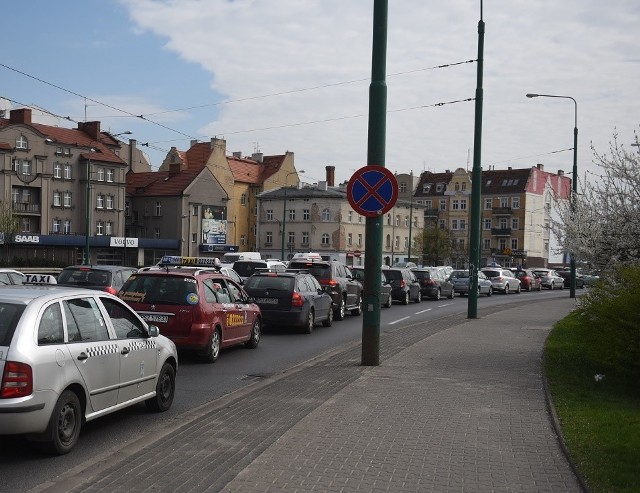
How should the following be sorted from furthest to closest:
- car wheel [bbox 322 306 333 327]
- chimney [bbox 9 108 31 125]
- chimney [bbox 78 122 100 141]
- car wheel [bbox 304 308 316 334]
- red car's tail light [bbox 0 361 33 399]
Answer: chimney [bbox 78 122 100 141] < chimney [bbox 9 108 31 125] < car wheel [bbox 322 306 333 327] < car wheel [bbox 304 308 316 334] < red car's tail light [bbox 0 361 33 399]

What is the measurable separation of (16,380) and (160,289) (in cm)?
727

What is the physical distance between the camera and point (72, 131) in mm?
78688

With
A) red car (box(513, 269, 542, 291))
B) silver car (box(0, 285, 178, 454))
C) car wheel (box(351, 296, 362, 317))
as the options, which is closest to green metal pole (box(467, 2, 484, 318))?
car wheel (box(351, 296, 362, 317))

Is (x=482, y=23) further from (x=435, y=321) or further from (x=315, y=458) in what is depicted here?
(x=315, y=458)

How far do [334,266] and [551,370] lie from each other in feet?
45.9

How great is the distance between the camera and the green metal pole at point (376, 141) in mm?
12625

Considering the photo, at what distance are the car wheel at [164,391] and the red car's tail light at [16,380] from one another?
264 cm

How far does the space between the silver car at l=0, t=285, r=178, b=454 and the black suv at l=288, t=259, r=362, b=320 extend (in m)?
16.1

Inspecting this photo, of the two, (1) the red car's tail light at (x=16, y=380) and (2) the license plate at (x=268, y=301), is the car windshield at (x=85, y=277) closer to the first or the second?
(2) the license plate at (x=268, y=301)

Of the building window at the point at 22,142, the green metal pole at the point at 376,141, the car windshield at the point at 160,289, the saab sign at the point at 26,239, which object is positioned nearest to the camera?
the green metal pole at the point at 376,141

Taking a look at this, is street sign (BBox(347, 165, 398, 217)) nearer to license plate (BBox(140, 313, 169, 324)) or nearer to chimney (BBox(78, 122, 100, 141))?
license plate (BBox(140, 313, 169, 324))

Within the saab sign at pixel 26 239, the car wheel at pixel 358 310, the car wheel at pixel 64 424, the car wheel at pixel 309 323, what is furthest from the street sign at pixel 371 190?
the saab sign at pixel 26 239

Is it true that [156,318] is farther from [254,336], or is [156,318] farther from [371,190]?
[371,190]

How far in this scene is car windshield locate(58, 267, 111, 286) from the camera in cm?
1989
